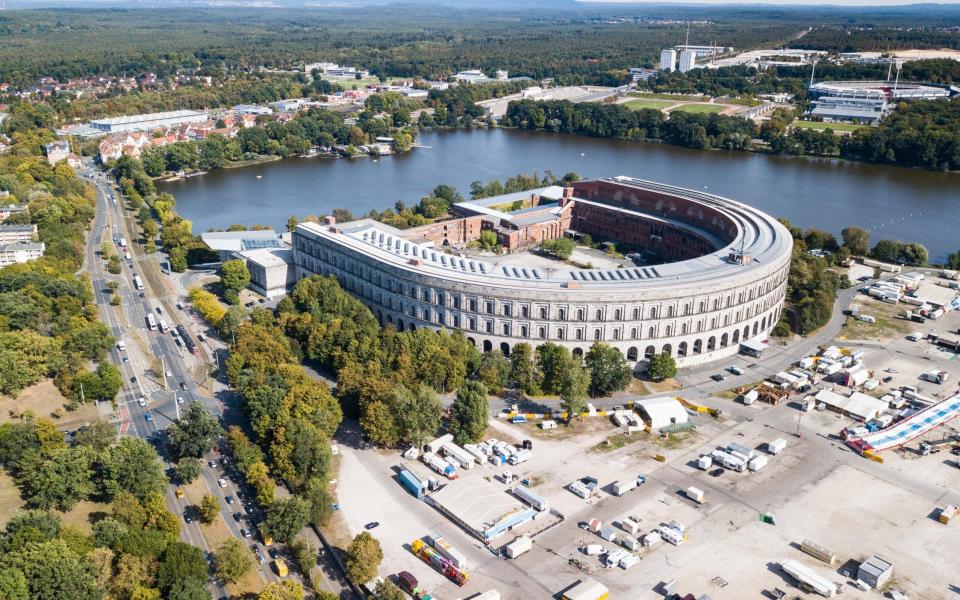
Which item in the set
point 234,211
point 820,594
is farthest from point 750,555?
point 234,211

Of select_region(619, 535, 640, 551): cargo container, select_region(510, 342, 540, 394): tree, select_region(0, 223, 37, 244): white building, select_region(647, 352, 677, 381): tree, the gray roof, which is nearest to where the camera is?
select_region(619, 535, 640, 551): cargo container

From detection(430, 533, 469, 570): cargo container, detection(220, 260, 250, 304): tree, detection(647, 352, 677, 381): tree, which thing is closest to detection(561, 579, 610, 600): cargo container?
detection(430, 533, 469, 570): cargo container

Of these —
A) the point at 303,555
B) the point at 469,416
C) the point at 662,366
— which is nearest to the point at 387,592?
the point at 303,555

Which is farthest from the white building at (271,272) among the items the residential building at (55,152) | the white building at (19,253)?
the residential building at (55,152)

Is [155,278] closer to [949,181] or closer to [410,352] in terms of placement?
[410,352]

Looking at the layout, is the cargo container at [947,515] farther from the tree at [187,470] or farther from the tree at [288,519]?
the tree at [187,470]

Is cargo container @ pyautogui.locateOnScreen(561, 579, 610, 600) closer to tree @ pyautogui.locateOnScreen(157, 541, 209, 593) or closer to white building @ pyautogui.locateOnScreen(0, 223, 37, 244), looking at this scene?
tree @ pyautogui.locateOnScreen(157, 541, 209, 593)
